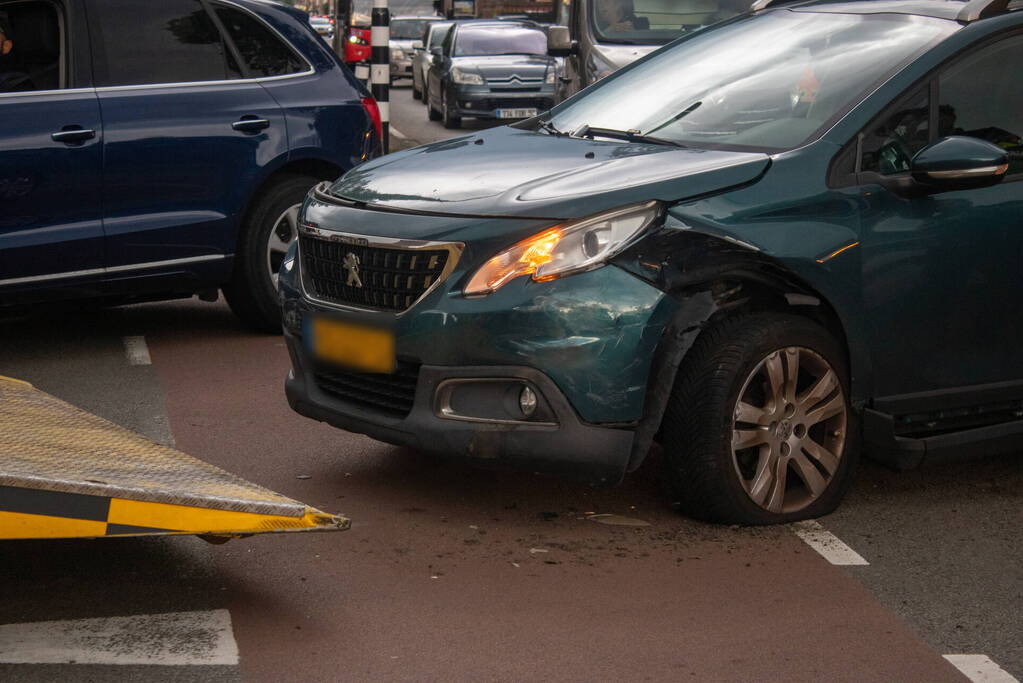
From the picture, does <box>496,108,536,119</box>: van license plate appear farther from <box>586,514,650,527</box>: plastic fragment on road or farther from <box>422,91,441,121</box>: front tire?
<box>586,514,650,527</box>: plastic fragment on road

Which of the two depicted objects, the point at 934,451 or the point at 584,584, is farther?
the point at 934,451

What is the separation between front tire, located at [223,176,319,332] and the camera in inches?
307

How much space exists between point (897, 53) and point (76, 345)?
4.43m

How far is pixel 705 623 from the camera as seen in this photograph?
416cm

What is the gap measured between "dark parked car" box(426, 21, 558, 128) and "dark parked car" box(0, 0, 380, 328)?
42.2 feet

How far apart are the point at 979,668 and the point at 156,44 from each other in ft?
17.0

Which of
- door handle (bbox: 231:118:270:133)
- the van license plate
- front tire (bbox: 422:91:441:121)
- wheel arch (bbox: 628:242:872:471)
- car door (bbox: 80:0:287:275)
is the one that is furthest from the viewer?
front tire (bbox: 422:91:441:121)

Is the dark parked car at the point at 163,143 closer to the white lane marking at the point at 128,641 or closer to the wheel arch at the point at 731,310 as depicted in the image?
the wheel arch at the point at 731,310

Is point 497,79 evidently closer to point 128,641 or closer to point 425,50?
point 425,50

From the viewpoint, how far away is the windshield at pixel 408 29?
36.9 meters

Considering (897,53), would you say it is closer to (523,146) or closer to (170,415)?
(523,146)

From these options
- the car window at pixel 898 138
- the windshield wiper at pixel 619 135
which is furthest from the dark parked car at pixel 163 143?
the car window at pixel 898 138

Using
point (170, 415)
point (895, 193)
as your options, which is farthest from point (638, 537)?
point (170, 415)

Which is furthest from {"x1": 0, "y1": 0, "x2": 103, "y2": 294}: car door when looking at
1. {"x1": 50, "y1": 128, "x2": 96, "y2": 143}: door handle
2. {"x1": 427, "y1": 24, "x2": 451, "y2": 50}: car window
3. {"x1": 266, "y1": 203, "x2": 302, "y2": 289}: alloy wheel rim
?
{"x1": 427, "y1": 24, "x2": 451, "y2": 50}: car window
